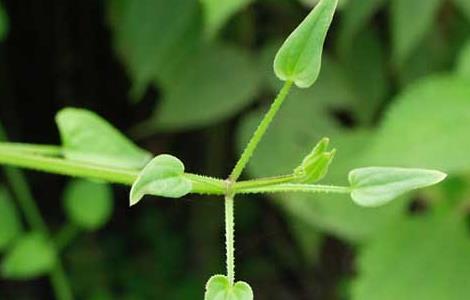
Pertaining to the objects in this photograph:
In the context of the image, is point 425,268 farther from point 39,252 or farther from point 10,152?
point 10,152

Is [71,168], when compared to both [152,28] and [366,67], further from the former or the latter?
[366,67]

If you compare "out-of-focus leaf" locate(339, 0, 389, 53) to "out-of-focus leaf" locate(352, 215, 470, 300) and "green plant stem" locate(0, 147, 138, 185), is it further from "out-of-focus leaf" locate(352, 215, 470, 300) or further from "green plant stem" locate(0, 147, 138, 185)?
"green plant stem" locate(0, 147, 138, 185)

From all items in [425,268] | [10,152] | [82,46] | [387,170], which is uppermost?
[82,46]

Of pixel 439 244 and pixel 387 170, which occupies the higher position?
pixel 439 244

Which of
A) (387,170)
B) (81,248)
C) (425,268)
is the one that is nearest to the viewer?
(387,170)

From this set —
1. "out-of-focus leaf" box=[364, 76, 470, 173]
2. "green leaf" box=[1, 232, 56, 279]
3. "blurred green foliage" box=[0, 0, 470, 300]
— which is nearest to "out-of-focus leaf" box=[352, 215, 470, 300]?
"blurred green foliage" box=[0, 0, 470, 300]

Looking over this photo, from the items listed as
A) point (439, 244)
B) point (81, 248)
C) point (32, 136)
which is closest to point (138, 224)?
point (81, 248)

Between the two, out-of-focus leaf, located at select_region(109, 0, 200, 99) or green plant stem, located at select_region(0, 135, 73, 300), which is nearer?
out-of-focus leaf, located at select_region(109, 0, 200, 99)
